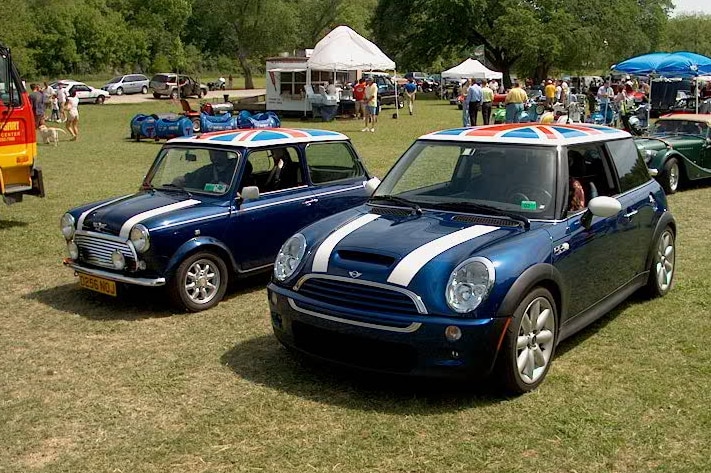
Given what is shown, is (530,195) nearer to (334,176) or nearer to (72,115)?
(334,176)

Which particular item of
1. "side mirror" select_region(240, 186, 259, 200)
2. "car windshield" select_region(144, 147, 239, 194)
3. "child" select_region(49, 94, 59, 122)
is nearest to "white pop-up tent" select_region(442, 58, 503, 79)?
"child" select_region(49, 94, 59, 122)

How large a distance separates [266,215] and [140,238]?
129 centimetres

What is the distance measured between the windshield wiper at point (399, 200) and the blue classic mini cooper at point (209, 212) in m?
0.50

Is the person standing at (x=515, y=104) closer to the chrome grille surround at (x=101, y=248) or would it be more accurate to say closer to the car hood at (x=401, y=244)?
the chrome grille surround at (x=101, y=248)

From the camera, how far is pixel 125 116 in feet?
116

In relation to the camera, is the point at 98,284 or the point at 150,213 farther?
the point at 98,284

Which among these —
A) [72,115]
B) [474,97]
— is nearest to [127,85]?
[72,115]

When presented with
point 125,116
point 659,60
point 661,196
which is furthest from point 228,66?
point 661,196

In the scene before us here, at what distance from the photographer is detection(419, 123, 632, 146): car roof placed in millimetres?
5840

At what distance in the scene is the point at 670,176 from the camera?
43.6ft

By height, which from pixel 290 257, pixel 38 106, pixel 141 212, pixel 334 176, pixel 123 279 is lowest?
pixel 123 279

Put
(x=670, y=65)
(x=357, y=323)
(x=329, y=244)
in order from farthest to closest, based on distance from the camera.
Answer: (x=670, y=65)
(x=329, y=244)
(x=357, y=323)

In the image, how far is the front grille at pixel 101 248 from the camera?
682cm

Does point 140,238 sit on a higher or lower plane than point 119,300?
higher
